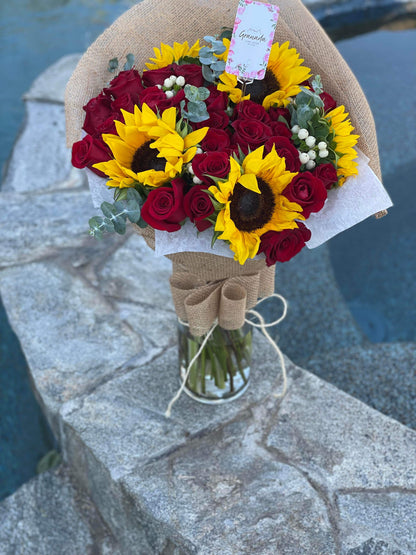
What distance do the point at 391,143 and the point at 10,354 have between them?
9.11 ft

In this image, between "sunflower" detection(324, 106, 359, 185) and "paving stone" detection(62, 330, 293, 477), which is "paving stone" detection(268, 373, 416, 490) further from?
"sunflower" detection(324, 106, 359, 185)

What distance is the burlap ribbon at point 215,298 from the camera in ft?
4.14

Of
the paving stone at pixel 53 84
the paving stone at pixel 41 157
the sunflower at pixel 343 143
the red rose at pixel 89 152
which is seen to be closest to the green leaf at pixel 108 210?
the red rose at pixel 89 152

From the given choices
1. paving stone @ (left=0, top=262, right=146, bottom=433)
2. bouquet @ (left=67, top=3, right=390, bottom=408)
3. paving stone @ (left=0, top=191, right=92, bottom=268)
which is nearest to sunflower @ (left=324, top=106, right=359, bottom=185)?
bouquet @ (left=67, top=3, right=390, bottom=408)

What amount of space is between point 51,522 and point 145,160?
1.15 meters

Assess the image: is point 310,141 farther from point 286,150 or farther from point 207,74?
point 207,74

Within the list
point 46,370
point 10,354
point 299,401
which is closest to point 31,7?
point 10,354

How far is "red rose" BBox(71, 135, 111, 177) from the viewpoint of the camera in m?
0.97

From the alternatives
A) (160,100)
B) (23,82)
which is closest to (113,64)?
(160,100)

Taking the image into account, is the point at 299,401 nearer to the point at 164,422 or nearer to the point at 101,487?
the point at 164,422

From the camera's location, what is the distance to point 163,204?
909mm

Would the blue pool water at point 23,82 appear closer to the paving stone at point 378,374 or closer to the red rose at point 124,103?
the paving stone at point 378,374

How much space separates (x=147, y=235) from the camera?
3.78 feet

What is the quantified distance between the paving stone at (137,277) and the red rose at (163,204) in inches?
39.7
